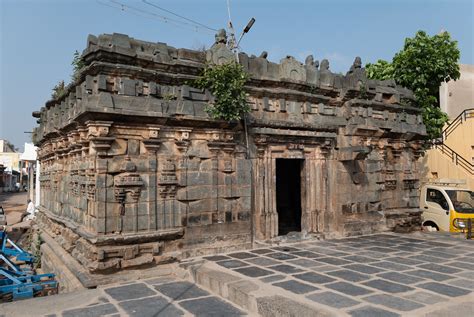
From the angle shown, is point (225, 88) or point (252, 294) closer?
point (252, 294)

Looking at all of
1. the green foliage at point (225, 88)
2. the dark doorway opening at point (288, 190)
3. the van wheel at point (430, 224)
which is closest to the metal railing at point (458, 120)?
the van wheel at point (430, 224)

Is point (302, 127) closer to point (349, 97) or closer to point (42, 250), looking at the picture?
point (349, 97)

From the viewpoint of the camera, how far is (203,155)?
732 cm

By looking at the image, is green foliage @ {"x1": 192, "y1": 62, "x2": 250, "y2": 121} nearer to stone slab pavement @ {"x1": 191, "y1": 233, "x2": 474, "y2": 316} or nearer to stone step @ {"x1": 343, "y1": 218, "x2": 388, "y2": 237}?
stone slab pavement @ {"x1": 191, "y1": 233, "x2": 474, "y2": 316}

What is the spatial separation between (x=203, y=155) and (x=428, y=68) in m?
10.5

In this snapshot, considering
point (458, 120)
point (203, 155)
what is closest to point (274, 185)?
point (203, 155)

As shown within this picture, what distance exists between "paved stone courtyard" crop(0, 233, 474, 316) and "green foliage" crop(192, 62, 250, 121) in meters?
2.83

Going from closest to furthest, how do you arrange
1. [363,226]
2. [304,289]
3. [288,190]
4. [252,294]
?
[252,294]
[304,289]
[363,226]
[288,190]

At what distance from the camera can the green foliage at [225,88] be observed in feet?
23.5

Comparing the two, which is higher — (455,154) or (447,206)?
(455,154)

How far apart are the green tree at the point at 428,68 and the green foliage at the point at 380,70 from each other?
2.32 feet

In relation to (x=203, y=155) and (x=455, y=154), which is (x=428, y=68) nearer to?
(x=455, y=154)

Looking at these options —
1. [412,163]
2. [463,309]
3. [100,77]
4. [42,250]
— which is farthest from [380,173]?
[42,250]

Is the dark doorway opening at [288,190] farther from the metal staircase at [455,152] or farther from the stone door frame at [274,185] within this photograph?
the metal staircase at [455,152]
